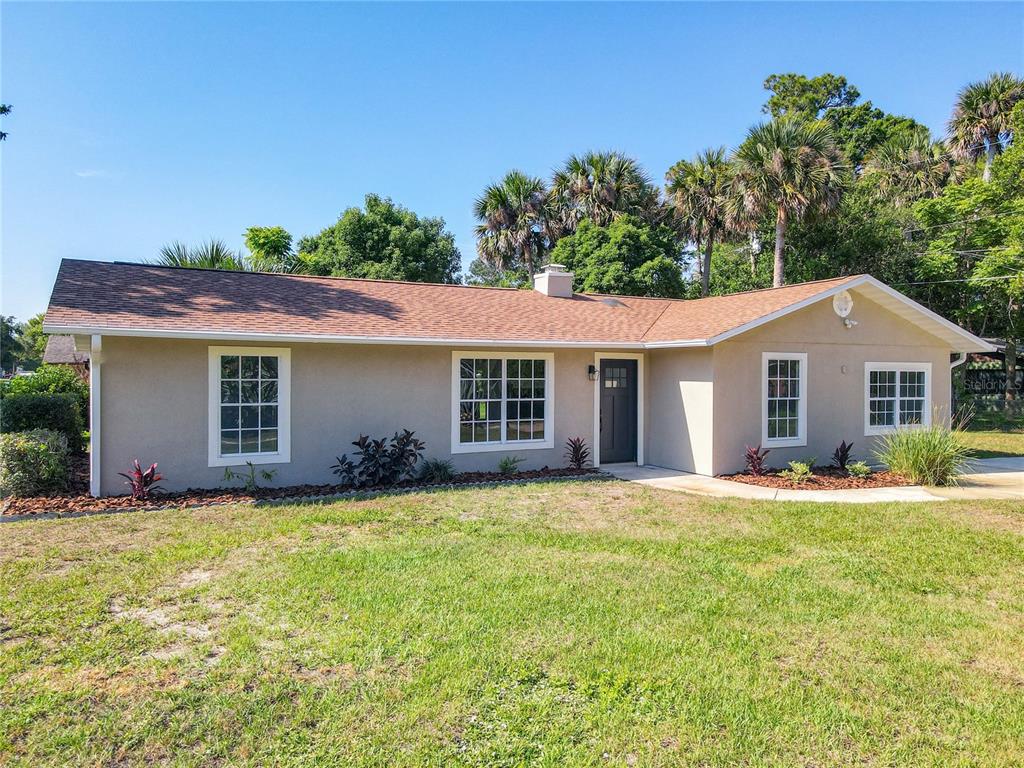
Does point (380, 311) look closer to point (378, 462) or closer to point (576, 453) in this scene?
point (378, 462)

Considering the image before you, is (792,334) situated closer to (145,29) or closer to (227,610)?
(227,610)

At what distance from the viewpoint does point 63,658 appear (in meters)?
4.09

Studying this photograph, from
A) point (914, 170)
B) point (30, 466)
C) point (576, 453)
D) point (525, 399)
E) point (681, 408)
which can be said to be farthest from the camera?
point (914, 170)

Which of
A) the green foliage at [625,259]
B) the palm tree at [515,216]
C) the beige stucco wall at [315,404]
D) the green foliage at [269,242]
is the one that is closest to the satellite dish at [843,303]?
the beige stucco wall at [315,404]

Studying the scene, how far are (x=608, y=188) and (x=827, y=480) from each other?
20.3 metres

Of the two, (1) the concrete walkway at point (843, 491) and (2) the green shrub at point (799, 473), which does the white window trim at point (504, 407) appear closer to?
(1) the concrete walkway at point (843, 491)

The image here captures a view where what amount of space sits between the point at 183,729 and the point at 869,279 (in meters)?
13.2

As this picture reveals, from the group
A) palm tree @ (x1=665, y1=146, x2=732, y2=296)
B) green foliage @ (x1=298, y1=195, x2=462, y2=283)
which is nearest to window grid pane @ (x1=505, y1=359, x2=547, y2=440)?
palm tree @ (x1=665, y1=146, x2=732, y2=296)

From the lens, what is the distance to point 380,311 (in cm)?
1141

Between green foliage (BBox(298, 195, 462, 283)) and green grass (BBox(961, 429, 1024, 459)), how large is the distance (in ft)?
73.9

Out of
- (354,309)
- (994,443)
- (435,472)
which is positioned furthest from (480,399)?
(994,443)

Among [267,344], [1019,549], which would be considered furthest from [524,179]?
[1019,549]

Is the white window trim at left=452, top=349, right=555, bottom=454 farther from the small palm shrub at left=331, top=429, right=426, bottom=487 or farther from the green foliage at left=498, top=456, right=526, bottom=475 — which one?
the small palm shrub at left=331, top=429, right=426, bottom=487

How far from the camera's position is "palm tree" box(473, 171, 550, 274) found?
30547 millimetres
